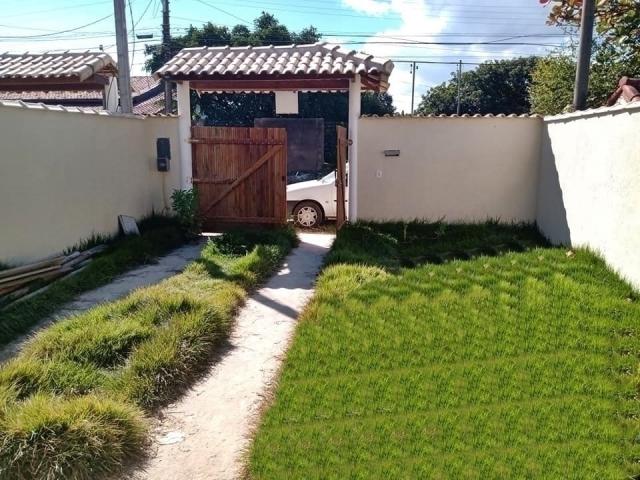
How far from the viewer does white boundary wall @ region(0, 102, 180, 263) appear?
6.44 metres

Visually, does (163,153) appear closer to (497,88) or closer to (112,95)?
(112,95)

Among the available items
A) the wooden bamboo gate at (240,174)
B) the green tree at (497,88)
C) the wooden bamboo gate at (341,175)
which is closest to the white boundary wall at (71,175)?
the wooden bamboo gate at (240,174)

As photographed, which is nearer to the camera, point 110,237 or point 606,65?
point 110,237

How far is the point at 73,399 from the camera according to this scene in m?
3.54

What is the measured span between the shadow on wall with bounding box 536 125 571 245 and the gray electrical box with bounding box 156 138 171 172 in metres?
6.36

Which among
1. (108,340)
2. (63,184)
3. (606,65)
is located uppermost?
(606,65)

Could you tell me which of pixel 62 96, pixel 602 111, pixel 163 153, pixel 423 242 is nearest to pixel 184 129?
pixel 163 153

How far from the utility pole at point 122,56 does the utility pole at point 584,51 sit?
302 inches

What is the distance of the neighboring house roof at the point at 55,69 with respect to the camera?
34.5 feet

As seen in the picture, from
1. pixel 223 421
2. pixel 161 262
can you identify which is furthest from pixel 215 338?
pixel 161 262

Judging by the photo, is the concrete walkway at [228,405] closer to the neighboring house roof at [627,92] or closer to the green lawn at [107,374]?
the green lawn at [107,374]

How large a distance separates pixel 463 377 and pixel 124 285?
4.27 m

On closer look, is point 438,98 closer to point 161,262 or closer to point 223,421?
point 161,262

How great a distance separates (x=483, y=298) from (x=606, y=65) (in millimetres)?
9445
